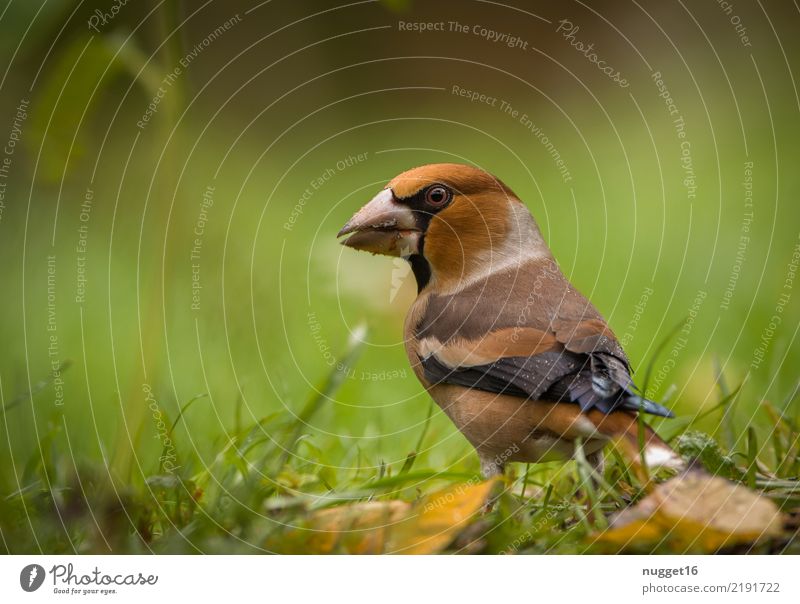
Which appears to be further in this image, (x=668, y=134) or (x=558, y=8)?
(x=668, y=134)

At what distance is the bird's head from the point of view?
6.43ft

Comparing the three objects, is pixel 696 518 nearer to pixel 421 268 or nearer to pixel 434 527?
pixel 434 527

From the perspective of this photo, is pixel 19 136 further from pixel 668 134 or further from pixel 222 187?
pixel 668 134

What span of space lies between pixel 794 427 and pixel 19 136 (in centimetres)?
202

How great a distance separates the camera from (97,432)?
2.31 meters

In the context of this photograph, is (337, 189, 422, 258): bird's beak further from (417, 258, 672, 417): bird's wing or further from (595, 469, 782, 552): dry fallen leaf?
(595, 469, 782, 552): dry fallen leaf

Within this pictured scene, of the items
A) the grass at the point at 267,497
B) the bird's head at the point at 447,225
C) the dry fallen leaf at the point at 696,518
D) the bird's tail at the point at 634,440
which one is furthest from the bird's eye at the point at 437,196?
the dry fallen leaf at the point at 696,518

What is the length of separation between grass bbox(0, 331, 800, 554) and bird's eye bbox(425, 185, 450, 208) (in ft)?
1.12

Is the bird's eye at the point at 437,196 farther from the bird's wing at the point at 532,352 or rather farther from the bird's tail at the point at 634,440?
the bird's tail at the point at 634,440
